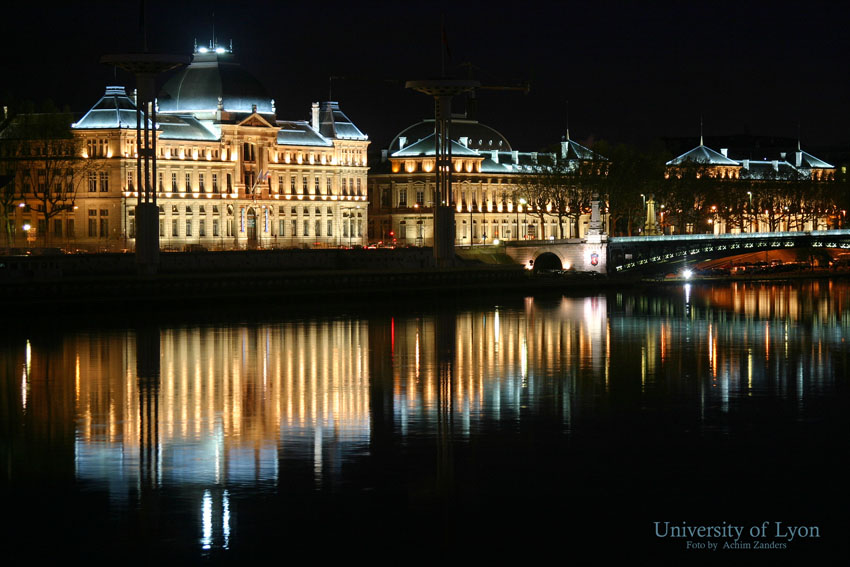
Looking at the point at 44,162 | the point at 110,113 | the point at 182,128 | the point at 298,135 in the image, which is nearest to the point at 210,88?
the point at 182,128

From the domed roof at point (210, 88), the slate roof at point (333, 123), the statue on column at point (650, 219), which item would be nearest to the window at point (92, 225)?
the domed roof at point (210, 88)

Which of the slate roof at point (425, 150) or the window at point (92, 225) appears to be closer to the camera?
the window at point (92, 225)

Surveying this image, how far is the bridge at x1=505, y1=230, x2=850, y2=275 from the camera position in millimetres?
138875

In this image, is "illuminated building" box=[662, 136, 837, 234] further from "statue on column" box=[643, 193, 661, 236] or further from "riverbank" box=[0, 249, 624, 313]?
"riverbank" box=[0, 249, 624, 313]

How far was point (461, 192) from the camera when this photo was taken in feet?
557

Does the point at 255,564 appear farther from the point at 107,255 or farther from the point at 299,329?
the point at 107,255

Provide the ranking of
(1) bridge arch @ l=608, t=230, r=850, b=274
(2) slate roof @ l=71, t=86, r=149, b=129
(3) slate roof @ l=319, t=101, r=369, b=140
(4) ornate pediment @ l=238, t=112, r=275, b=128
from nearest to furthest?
(2) slate roof @ l=71, t=86, r=149, b=129, (1) bridge arch @ l=608, t=230, r=850, b=274, (4) ornate pediment @ l=238, t=112, r=275, b=128, (3) slate roof @ l=319, t=101, r=369, b=140

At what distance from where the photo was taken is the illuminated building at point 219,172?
130 metres

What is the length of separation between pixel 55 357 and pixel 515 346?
19929mm

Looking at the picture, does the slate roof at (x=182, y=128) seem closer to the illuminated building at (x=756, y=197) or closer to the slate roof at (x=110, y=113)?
the slate roof at (x=110, y=113)

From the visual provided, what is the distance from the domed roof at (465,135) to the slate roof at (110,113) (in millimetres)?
48286

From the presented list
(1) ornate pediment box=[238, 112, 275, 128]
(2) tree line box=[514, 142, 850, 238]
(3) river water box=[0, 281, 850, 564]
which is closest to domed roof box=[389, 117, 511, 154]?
(2) tree line box=[514, 142, 850, 238]

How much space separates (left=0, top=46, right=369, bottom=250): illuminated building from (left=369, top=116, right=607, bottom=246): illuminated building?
31.7ft

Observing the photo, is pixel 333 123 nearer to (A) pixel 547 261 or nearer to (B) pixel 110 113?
(A) pixel 547 261
